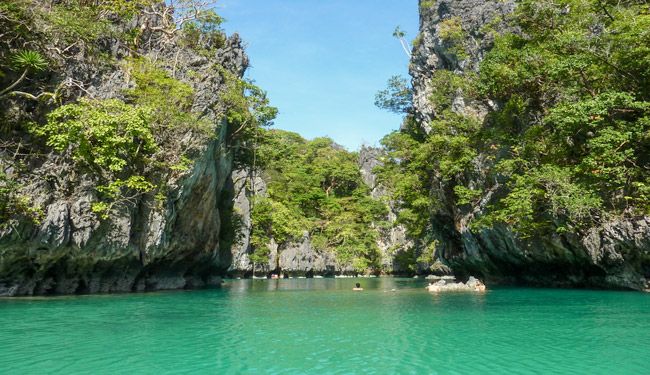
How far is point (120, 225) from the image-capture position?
19828mm

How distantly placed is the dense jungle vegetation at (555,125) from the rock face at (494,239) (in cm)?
66

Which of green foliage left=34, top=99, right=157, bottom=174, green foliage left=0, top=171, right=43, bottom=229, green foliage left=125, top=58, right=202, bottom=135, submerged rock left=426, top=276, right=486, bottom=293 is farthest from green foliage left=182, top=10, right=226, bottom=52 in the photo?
submerged rock left=426, top=276, right=486, bottom=293

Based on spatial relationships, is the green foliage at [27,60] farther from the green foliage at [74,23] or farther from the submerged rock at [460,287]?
the submerged rock at [460,287]

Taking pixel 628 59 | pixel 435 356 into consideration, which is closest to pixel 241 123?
pixel 628 59

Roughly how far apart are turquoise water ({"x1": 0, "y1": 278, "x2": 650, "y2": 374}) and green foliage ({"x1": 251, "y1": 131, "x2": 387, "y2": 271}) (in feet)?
102

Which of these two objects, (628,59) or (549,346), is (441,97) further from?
(549,346)

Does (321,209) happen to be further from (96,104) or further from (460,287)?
(96,104)

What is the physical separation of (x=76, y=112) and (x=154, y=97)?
427cm

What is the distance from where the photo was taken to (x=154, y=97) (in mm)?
21188

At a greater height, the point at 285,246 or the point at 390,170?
the point at 390,170

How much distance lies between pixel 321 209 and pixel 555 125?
3673 cm

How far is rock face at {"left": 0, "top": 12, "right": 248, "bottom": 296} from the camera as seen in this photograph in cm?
1739

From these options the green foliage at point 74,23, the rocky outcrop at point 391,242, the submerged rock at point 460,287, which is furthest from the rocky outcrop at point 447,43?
the green foliage at point 74,23

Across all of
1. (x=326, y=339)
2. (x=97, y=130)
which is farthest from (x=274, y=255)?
(x=326, y=339)
